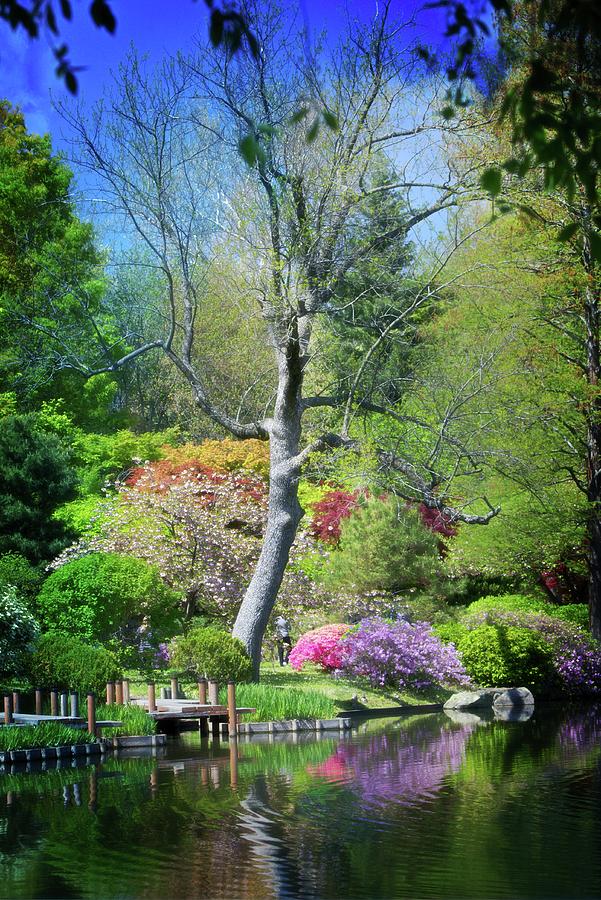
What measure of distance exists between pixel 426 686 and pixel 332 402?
240 inches

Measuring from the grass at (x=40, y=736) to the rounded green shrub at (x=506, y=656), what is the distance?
9.32 meters

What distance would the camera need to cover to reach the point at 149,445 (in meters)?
31.3

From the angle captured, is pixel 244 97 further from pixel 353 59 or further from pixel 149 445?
pixel 149 445

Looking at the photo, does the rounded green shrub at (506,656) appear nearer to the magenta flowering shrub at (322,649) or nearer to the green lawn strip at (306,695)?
the green lawn strip at (306,695)

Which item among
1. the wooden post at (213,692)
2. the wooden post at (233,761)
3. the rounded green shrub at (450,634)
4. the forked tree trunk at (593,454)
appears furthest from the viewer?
the forked tree trunk at (593,454)

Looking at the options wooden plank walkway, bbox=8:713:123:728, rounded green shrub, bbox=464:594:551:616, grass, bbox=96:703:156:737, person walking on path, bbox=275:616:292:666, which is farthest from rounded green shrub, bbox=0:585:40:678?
rounded green shrub, bbox=464:594:551:616

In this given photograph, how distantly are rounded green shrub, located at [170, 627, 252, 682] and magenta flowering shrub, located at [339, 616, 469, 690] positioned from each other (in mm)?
2891

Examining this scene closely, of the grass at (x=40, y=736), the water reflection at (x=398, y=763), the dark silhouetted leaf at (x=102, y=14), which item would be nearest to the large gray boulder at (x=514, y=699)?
the water reflection at (x=398, y=763)

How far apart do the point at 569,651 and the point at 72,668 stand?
399 inches

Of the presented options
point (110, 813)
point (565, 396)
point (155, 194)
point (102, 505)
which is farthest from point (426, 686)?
point (110, 813)

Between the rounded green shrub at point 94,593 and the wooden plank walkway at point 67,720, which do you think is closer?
the wooden plank walkway at point 67,720

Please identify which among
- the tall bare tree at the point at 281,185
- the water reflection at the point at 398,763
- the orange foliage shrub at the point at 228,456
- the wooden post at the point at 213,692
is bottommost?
the water reflection at the point at 398,763

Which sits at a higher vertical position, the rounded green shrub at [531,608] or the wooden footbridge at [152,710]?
the rounded green shrub at [531,608]

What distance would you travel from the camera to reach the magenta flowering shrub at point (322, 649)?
820 inches
